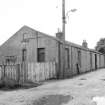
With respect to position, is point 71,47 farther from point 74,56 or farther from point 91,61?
point 91,61

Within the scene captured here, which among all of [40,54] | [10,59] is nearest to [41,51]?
[40,54]

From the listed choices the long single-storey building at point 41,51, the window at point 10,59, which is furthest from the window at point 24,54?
the window at point 10,59

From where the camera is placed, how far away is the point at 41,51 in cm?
1675

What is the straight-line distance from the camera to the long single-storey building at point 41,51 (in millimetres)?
15586

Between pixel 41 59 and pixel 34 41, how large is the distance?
7.13ft

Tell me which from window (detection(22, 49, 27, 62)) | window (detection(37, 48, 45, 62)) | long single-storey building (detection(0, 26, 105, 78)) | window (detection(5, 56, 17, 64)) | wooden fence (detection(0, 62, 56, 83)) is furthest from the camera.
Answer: window (detection(5, 56, 17, 64))

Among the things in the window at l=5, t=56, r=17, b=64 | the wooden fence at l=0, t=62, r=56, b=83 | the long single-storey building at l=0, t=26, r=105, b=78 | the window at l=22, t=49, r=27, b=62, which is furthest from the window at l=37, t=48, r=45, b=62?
the wooden fence at l=0, t=62, r=56, b=83

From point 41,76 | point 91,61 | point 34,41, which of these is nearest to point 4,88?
point 41,76

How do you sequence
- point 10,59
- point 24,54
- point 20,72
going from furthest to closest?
point 10,59 → point 24,54 → point 20,72

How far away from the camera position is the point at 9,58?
61.7ft

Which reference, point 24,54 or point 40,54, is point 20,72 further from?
point 24,54

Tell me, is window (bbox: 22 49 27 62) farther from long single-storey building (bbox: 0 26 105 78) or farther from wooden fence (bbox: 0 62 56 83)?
wooden fence (bbox: 0 62 56 83)

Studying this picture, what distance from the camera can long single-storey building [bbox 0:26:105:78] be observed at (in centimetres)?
1559

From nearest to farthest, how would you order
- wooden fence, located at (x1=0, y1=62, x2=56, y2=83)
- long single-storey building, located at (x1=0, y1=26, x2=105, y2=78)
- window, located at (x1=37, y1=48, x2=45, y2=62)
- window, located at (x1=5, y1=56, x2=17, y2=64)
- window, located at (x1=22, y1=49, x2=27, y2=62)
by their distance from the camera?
1. wooden fence, located at (x1=0, y1=62, x2=56, y2=83)
2. long single-storey building, located at (x1=0, y1=26, x2=105, y2=78)
3. window, located at (x1=37, y1=48, x2=45, y2=62)
4. window, located at (x1=22, y1=49, x2=27, y2=62)
5. window, located at (x1=5, y1=56, x2=17, y2=64)
